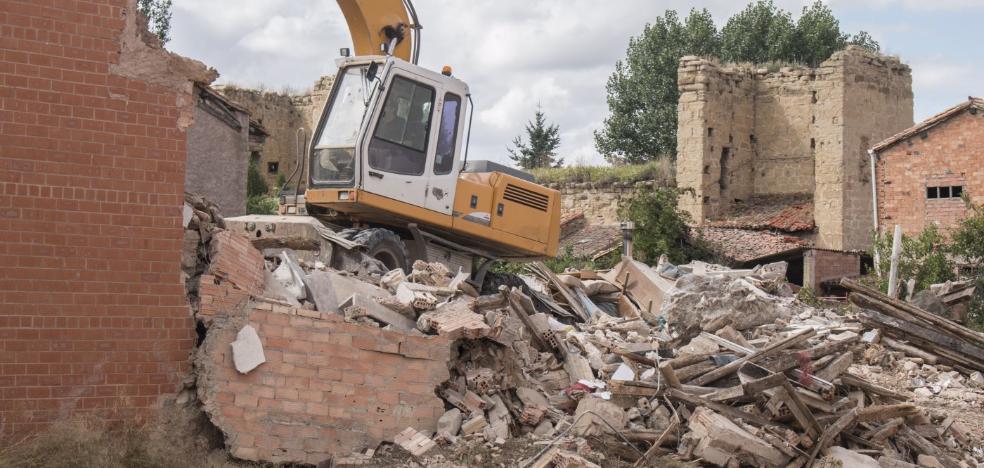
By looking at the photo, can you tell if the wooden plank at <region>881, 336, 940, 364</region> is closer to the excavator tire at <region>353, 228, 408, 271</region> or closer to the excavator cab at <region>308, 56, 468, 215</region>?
the excavator cab at <region>308, 56, 468, 215</region>

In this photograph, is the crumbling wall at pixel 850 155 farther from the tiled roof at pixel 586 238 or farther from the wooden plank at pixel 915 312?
the wooden plank at pixel 915 312

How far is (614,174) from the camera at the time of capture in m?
31.2

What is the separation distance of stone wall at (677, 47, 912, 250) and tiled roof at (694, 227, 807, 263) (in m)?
1.98

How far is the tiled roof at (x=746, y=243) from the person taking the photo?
25234mm

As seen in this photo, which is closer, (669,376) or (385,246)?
(669,376)

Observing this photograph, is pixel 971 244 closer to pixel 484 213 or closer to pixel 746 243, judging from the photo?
pixel 746 243

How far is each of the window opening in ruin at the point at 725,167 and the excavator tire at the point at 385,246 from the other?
19.8 metres

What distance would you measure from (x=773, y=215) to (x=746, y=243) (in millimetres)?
3531

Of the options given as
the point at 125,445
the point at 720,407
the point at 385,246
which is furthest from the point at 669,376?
the point at 125,445

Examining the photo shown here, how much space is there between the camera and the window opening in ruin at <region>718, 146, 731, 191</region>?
2991 cm

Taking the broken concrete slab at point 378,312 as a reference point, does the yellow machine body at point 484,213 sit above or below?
above

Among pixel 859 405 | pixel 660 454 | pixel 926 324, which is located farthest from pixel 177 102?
pixel 926 324

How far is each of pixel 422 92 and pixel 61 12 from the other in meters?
5.22

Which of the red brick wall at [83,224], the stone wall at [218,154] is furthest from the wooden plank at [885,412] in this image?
the stone wall at [218,154]
